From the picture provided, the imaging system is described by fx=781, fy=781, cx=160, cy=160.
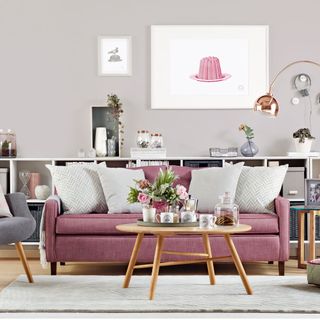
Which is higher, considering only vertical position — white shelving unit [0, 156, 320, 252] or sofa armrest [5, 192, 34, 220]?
white shelving unit [0, 156, 320, 252]

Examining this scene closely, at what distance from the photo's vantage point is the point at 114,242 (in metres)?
6.04

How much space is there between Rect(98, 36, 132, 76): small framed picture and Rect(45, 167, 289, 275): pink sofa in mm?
1922

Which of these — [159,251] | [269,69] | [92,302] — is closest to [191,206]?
[159,251]

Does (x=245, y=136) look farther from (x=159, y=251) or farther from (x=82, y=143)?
(x=159, y=251)

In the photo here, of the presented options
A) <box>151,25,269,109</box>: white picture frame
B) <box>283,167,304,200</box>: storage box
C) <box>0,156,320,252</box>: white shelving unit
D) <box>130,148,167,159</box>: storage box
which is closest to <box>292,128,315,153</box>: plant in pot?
<box>0,156,320,252</box>: white shelving unit

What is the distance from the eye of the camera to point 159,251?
500 cm

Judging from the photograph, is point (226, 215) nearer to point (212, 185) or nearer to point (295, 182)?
point (212, 185)

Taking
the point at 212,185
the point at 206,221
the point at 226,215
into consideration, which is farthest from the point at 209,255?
the point at 212,185

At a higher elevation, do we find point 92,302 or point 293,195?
point 293,195

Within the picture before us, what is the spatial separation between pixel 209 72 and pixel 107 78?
0.99 m

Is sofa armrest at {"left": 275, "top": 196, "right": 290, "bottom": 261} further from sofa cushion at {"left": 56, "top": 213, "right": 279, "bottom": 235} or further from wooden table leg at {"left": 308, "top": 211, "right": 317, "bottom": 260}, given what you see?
wooden table leg at {"left": 308, "top": 211, "right": 317, "bottom": 260}

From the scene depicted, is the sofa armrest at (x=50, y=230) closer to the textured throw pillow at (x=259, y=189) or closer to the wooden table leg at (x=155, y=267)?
the wooden table leg at (x=155, y=267)

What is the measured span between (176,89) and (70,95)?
1.02 metres

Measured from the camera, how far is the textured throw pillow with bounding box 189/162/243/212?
6.45 metres
